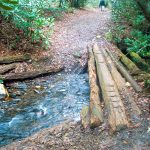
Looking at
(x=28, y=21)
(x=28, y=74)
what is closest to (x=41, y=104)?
(x=28, y=74)

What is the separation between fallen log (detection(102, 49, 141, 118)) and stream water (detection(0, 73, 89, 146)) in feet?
3.20

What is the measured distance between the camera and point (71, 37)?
1339 centimetres

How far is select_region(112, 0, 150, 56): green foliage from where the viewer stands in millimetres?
10672

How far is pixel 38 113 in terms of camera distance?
6988 mm

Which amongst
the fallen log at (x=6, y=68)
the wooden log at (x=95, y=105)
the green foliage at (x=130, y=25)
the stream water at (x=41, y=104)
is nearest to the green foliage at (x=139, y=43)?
the green foliage at (x=130, y=25)

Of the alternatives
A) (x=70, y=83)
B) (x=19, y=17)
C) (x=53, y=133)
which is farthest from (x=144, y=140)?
(x=19, y=17)

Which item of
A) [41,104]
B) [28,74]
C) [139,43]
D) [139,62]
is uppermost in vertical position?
[139,43]

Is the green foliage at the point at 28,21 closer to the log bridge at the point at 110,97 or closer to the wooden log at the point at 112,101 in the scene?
the log bridge at the point at 110,97

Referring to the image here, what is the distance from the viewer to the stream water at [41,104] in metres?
6.28

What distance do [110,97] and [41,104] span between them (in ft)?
7.41

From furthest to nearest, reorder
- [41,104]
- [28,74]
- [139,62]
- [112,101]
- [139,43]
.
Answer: [139,43], [139,62], [28,74], [41,104], [112,101]

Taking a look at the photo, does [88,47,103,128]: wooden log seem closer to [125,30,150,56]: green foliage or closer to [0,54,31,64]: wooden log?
[125,30,150,56]: green foliage

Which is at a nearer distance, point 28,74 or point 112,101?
point 112,101

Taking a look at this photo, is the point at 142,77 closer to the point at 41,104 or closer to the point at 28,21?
the point at 41,104
